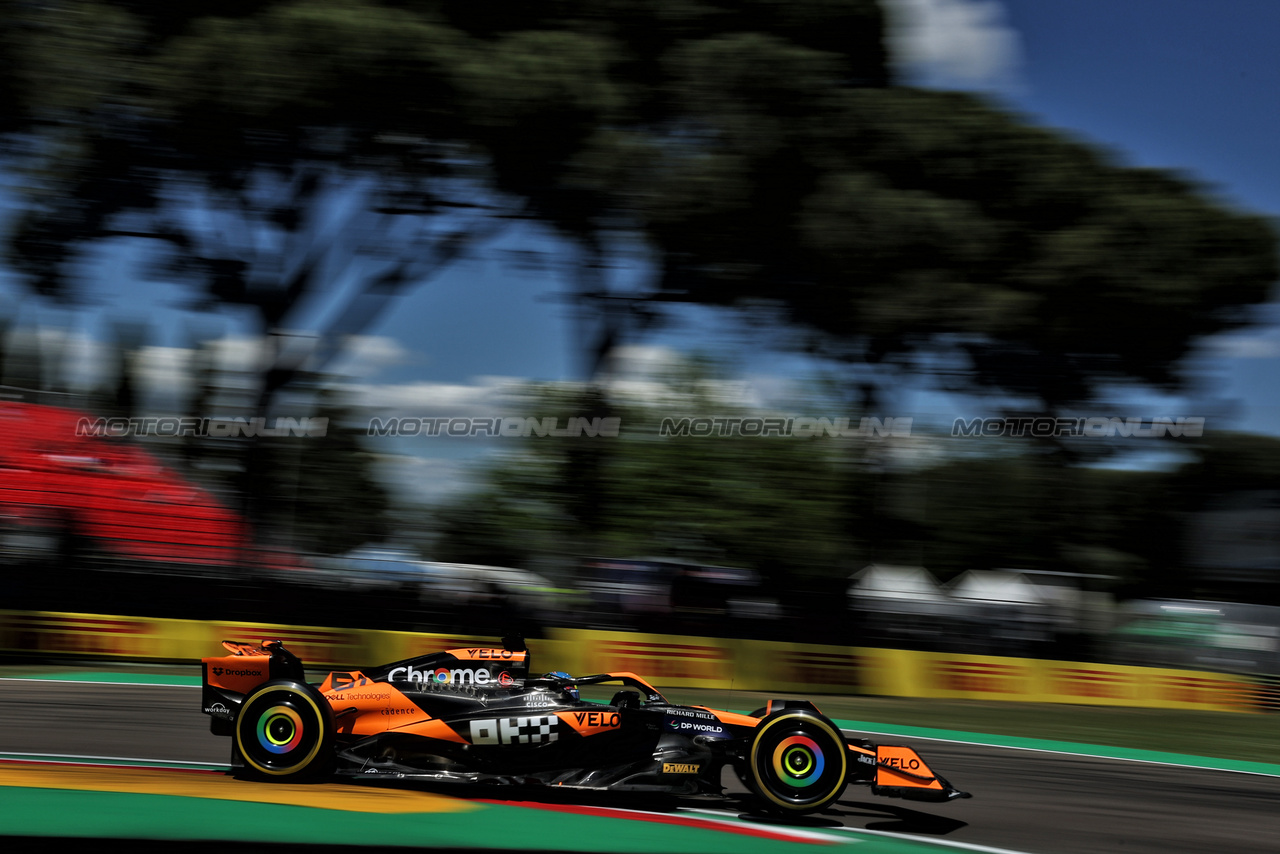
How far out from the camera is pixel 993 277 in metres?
16.5

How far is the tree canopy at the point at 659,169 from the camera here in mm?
15172

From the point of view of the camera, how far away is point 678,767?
6.32m

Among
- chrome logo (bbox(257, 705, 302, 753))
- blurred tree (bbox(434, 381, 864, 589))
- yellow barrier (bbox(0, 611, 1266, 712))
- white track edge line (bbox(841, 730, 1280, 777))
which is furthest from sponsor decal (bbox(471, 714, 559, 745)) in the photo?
blurred tree (bbox(434, 381, 864, 589))

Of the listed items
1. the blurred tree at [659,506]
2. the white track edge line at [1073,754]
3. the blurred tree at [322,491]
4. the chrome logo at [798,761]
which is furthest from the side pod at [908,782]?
the blurred tree at [322,491]

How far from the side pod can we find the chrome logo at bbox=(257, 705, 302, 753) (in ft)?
11.5

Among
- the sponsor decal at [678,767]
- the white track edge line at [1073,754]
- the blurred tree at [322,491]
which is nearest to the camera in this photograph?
the sponsor decal at [678,767]

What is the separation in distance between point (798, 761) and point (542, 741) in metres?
1.54

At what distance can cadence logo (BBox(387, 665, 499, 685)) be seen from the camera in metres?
6.68

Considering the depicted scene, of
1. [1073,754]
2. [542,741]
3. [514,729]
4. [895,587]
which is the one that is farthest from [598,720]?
[895,587]

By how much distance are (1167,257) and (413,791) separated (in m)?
14.8

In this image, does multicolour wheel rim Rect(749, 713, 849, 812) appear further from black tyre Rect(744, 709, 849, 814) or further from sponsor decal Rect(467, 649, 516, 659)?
sponsor decal Rect(467, 649, 516, 659)

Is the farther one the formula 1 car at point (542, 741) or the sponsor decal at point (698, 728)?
the sponsor decal at point (698, 728)

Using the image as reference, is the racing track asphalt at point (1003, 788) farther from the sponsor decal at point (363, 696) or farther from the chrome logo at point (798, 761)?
the sponsor decal at point (363, 696)

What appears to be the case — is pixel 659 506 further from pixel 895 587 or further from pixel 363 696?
pixel 363 696
